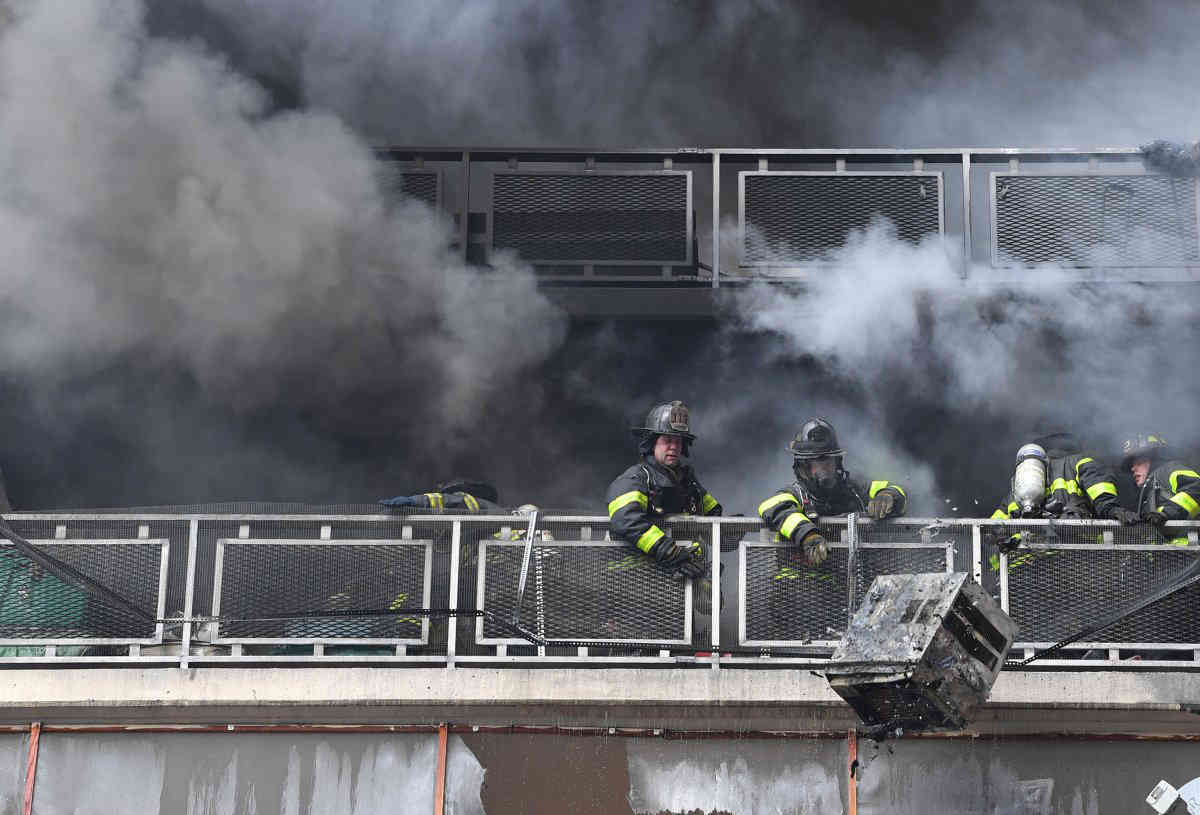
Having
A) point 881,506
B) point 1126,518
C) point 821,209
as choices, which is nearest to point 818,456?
point 881,506

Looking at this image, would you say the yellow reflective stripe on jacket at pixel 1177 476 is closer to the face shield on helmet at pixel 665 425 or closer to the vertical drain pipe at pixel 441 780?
the face shield on helmet at pixel 665 425

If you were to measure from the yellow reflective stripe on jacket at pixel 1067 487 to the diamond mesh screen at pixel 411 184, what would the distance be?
4897mm

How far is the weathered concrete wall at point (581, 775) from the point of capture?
7.32m

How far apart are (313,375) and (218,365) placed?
0.69 metres

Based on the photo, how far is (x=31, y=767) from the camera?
7.50 m

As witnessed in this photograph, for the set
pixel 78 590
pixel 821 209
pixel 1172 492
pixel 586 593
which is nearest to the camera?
pixel 586 593

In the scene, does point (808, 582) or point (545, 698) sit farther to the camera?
point (808, 582)

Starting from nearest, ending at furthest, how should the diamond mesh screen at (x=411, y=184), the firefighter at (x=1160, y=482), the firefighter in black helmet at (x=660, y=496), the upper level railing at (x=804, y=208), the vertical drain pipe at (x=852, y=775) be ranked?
1. the vertical drain pipe at (x=852, y=775)
2. the firefighter in black helmet at (x=660, y=496)
3. the firefighter at (x=1160, y=482)
4. the upper level railing at (x=804, y=208)
5. the diamond mesh screen at (x=411, y=184)

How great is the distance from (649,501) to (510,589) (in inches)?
33.7

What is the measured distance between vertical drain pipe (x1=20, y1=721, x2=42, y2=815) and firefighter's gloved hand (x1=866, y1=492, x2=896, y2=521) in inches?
173

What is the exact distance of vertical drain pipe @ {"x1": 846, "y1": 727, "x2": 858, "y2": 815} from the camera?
731 centimetres

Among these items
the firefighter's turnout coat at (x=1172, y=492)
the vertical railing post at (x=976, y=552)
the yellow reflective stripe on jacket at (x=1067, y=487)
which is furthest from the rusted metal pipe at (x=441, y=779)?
the firefighter's turnout coat at (x=1172, y=492)

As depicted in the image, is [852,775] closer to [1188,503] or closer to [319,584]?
[1188,503]

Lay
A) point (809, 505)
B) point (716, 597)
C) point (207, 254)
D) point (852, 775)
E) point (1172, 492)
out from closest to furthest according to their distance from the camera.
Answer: point (852, 775), point (716, 597), point (809, 505), point (1172, 492), point (207, 254)
